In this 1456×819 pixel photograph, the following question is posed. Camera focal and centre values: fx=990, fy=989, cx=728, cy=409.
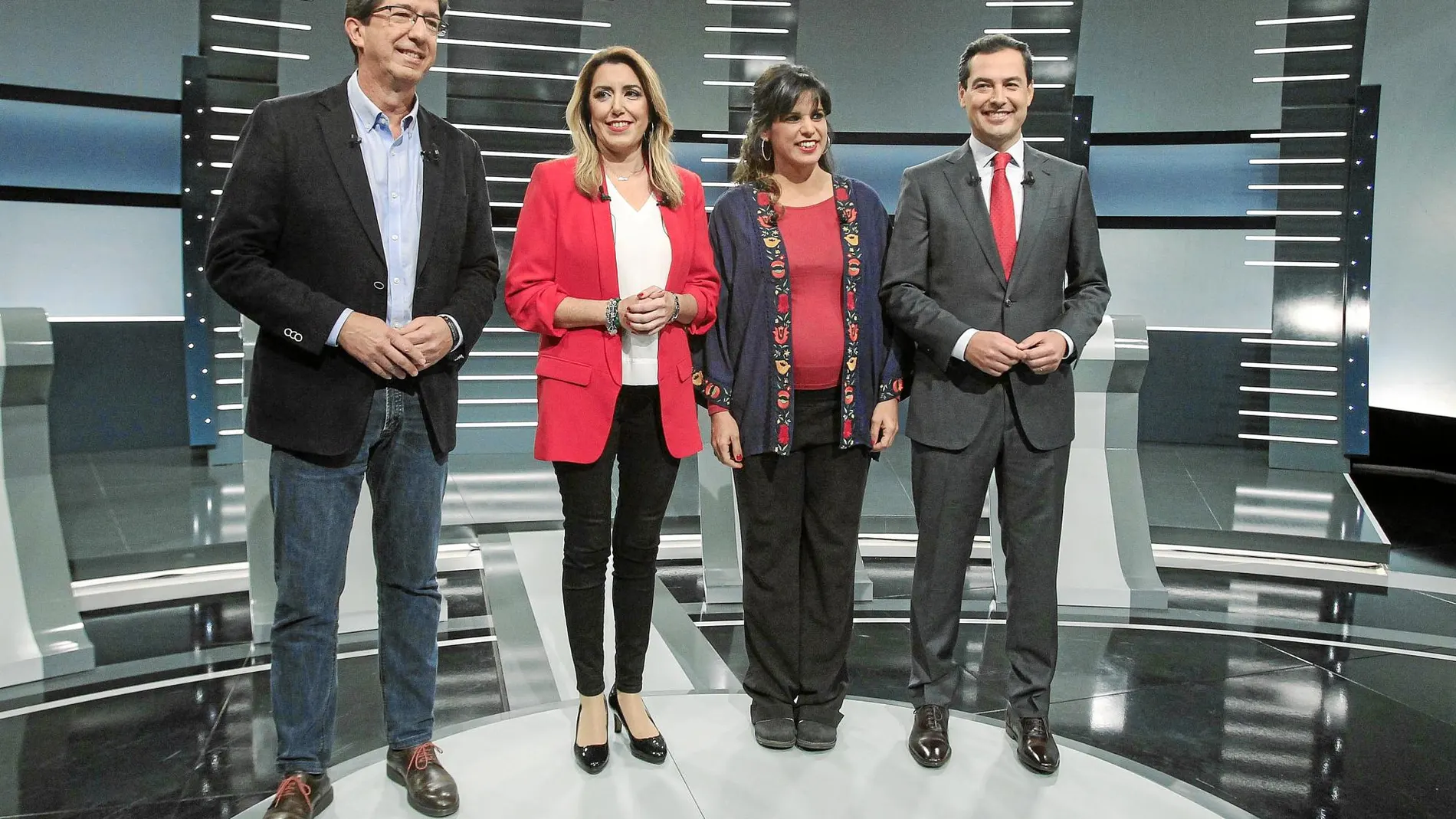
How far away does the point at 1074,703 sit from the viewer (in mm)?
3197

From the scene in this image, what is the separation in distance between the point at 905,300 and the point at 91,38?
6629 millimetres

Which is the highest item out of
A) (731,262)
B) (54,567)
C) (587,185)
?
(587,185)

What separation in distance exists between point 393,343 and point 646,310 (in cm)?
54

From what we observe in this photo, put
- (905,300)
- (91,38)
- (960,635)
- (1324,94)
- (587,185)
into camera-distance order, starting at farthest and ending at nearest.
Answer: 1. (91,38)
2. (1324,94)
3. (960,635)
4. (905,300)
5. (587,185)

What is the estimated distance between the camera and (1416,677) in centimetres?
345

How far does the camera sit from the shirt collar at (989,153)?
2521 mm

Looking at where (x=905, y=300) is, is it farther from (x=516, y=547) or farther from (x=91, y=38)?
(x=91, y=38)

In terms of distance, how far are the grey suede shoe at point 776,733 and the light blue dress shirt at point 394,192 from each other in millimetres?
1274

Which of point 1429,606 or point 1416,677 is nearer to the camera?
point 1416,677

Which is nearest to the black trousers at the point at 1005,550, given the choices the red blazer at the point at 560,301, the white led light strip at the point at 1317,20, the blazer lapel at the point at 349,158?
the red blazer at the point at 560,301

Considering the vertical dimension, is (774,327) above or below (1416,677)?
above

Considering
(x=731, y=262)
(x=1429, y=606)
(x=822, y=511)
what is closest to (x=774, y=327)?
(x=731, y=262)

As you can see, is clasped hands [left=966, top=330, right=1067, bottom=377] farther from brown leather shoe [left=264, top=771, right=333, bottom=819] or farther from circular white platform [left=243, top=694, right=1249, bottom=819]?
brown leather shoe [left=264, top=771, right=333, bottom=819]

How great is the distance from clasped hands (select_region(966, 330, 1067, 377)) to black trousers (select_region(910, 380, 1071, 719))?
0.38 feet
